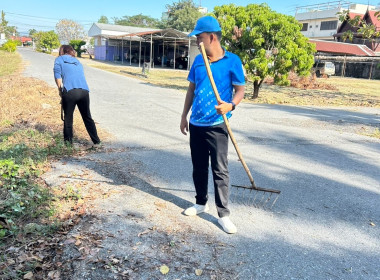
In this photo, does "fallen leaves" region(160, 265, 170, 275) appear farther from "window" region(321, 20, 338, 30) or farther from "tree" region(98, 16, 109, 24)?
"tree" region(98, 16, 109, 24)

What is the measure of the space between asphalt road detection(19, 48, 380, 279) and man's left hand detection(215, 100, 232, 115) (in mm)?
1192

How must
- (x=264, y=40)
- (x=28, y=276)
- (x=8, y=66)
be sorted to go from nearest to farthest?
(x=28, y=276), (x=264, y=40), (x=8, y=66)

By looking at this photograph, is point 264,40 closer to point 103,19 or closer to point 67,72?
point 67,72

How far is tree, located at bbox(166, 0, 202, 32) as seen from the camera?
61.1 metres

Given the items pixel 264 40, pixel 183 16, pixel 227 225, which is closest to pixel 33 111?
pixel 227 225

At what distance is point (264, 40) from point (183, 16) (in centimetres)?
5282

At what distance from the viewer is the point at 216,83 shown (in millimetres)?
3051

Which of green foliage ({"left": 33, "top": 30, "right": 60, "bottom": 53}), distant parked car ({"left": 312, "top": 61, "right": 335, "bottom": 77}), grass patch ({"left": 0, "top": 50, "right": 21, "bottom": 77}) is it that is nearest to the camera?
grass patch ({"left": 0, "top": 50, "right": 21, "bottom": 77})

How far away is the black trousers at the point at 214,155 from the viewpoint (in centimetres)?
A: 316

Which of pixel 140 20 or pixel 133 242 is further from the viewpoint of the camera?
pixel 140 20

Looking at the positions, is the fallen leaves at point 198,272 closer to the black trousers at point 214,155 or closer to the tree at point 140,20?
the black trousers at point 214,155

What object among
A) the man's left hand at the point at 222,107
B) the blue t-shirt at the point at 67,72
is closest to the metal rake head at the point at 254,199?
the man's left hand at the point at 222,107

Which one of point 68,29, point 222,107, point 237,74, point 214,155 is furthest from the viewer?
point 68,29

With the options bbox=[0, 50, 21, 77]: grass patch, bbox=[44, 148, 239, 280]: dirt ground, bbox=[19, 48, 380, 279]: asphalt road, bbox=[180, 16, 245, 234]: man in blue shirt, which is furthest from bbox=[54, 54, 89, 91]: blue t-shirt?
bbox=[0, 50, 21, 77]: grass patch
